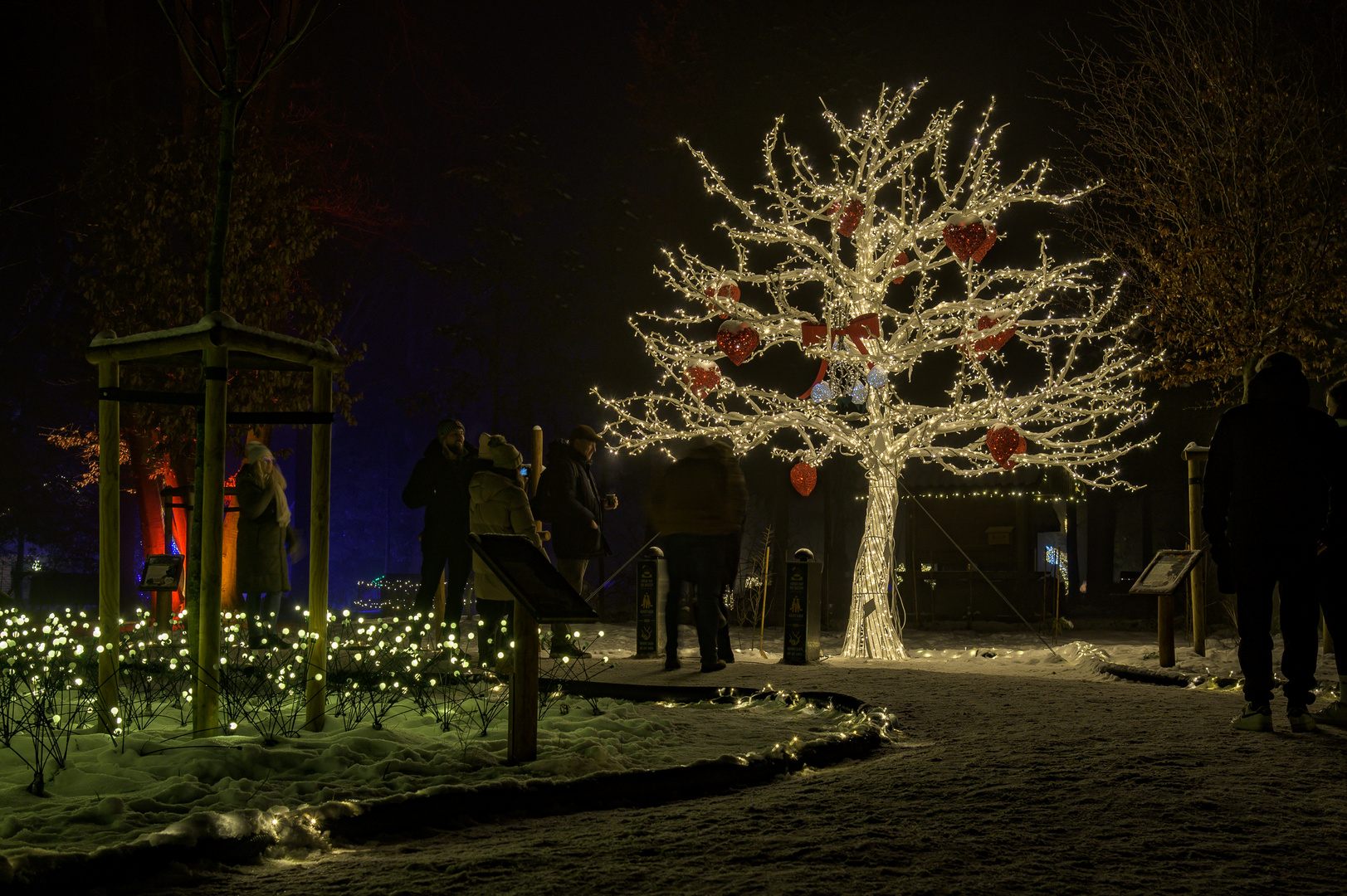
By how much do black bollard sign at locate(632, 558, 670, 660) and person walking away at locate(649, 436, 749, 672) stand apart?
1.92m

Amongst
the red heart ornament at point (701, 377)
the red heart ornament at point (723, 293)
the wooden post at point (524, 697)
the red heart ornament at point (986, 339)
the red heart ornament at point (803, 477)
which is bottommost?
the wooden post at point (524, 697)

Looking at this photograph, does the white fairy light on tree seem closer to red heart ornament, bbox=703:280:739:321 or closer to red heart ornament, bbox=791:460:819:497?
red heart ornament, bbox=703:280:739:321

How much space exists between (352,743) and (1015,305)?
27.0ft

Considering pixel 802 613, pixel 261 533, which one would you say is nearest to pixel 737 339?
pixel 802 613

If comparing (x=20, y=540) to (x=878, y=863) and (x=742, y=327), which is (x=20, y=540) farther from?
(x=878, y=863)

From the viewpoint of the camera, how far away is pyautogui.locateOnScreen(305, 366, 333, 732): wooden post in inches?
209

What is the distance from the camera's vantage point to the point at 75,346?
1589 centimetres

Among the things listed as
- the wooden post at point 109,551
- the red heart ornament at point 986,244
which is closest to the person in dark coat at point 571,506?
the red heart ornament at point 986,244

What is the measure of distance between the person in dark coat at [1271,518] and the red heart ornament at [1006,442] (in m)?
5.07

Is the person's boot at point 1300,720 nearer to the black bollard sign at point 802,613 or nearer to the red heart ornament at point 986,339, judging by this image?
the black bollard sign at point 802,613

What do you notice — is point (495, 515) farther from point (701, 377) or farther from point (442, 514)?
point (701, 377)

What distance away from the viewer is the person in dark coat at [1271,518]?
17.4ft

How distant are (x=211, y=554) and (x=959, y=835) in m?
3.59

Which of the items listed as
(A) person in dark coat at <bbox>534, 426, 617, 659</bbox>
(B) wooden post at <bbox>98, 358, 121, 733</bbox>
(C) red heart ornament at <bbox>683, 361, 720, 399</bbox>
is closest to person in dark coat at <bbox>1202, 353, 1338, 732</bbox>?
(A) person in dark coat at <bbox>534, 426, 617, 659</bbox>
